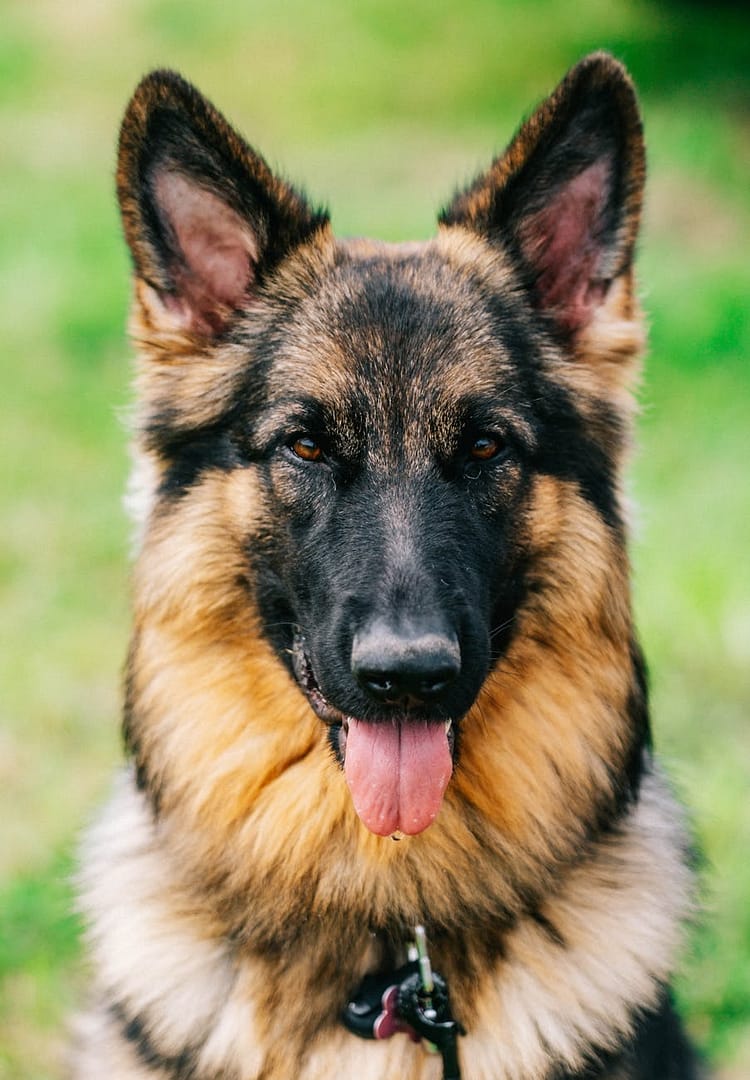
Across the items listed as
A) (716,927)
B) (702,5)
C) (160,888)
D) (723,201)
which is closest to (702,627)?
(716,927)

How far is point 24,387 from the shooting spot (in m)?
11.5

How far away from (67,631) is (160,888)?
3.85 meters

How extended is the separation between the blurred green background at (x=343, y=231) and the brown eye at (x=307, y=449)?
692 millimetres

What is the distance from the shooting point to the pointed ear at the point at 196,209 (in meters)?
3.37

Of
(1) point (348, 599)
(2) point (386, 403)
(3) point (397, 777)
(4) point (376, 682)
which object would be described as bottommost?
(3) point (397, 777)

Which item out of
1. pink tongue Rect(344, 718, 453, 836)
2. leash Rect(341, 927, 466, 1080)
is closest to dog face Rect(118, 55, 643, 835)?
pink tongue Rect(344, 718, 453, 836)

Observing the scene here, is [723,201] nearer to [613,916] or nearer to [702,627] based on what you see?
[702,627]

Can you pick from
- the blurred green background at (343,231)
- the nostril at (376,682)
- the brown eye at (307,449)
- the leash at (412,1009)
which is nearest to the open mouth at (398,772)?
the nostril at (376,682)

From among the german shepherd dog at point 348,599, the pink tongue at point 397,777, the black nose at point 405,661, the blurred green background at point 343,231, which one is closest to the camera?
the black nose at point 405,661

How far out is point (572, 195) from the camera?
3.59 meters

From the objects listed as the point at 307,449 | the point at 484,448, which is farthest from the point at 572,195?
the point at 307,449

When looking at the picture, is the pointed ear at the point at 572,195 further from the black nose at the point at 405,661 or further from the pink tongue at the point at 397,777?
the pink tongue at the point at 397,777

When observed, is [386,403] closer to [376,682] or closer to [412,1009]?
[376,682]

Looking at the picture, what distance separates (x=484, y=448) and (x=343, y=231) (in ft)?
39.0
